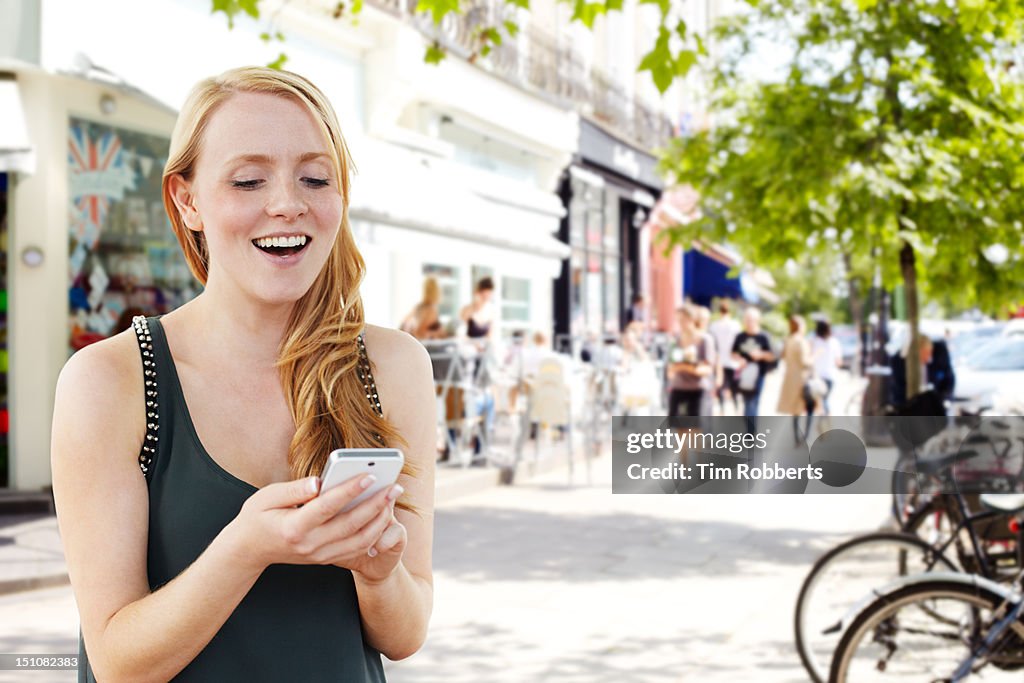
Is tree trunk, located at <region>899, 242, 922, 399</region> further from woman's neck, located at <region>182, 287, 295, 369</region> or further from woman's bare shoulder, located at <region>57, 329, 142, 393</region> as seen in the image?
woman's bare shoulder, located at <region>57, 329, 142, 393</region>

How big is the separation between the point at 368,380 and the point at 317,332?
0.32 feet

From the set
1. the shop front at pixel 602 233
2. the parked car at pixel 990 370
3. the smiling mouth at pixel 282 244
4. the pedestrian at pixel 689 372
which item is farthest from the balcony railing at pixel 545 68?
the smiling mouth at pixel 282 244

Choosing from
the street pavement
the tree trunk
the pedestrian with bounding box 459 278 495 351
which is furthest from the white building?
the tree trunk

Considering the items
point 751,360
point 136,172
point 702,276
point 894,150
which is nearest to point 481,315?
point 751,360

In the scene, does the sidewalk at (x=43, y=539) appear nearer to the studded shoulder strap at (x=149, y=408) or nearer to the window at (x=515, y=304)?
the studded shoulder strap at (x=149, y=408)

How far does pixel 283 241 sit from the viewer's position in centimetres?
153

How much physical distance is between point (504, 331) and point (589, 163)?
4370mm

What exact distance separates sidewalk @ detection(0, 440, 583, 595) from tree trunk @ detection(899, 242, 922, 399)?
12.9ft

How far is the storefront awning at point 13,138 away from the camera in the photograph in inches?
322

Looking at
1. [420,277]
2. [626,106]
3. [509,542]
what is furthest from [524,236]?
[626,106]

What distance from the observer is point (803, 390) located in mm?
13797

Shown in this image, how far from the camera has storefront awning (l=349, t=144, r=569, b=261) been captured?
9141 mm

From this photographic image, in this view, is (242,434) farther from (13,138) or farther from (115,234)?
(115,234)

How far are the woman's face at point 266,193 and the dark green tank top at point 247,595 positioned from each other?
17cm
